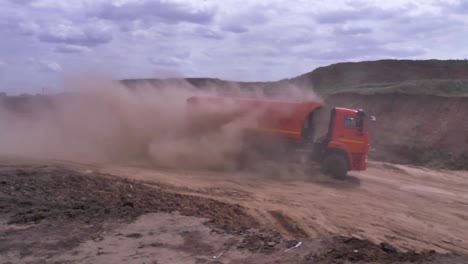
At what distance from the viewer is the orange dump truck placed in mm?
17203

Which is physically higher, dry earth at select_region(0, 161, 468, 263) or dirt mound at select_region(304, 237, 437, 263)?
dirt mound at select_region(304, 237, 437, 263)

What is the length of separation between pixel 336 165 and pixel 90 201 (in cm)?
916

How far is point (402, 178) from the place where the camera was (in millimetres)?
18812

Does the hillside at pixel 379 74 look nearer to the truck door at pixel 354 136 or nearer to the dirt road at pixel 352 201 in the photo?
the truck door at pixel 354 136

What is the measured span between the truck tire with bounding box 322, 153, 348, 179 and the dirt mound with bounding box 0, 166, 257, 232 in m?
6.56

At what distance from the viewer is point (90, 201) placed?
33.4ft

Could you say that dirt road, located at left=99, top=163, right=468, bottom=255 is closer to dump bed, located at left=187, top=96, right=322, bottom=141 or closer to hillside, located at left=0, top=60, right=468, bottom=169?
dump bed, located at left=187, top=96, right=322, bottom=141

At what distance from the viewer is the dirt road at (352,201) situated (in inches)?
417

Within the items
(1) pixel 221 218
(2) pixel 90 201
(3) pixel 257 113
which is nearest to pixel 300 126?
(3) pixel 257 113

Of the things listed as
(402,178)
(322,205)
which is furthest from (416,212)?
(402,178)

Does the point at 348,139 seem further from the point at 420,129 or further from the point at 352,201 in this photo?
the point at 420,129

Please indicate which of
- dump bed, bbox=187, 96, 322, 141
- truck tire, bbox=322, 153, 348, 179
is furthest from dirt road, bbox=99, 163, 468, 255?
dump bed, bbox=187, 96, 322, 141

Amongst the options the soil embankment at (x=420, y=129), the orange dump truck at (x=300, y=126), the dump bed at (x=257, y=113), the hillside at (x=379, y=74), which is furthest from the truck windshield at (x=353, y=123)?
the hillside at (x=379, y=74)

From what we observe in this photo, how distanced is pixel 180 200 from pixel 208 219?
86.5 inches
